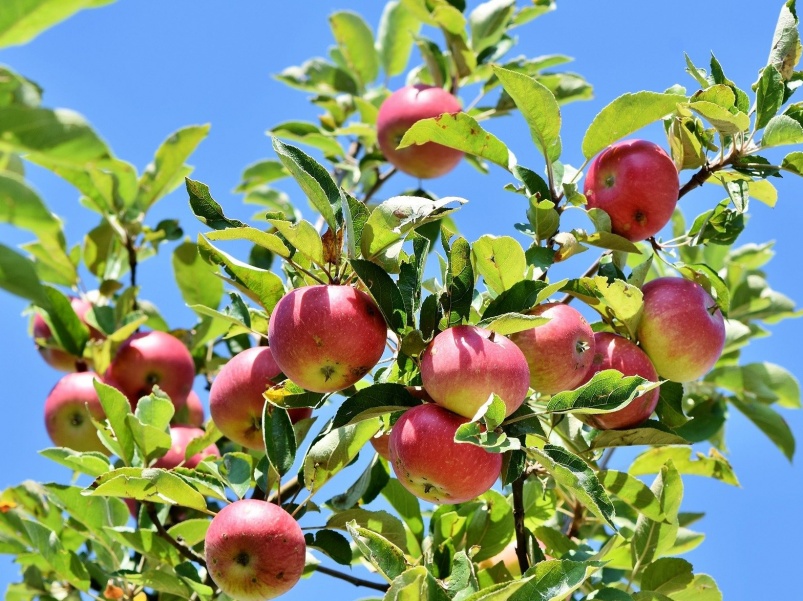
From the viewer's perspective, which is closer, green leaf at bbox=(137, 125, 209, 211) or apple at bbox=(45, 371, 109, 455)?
apple at bbox=(45, 371, 109, 455)

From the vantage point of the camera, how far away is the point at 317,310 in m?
1.76

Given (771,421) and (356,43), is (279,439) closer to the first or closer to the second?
(771,421)

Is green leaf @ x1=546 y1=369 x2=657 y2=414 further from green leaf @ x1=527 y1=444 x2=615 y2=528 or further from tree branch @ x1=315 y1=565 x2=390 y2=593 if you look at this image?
tree branch @ x1=315 y1=565 x2=390 y2=593

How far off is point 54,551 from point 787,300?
8.10 feet

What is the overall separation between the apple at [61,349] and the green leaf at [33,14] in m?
2.09

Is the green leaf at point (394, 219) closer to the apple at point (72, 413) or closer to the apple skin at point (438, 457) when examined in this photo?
the apple skin at point (438, 457)

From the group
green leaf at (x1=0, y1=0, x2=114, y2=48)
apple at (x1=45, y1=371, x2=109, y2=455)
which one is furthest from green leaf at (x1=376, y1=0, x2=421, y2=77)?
green leaf at (x1=0, y1=0, x2=114, y2=48)

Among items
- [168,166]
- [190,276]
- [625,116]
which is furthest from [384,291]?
[168,166]

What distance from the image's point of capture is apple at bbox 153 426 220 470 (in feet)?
8.59

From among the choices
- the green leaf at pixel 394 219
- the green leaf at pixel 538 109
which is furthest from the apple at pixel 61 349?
the green leaf at pixel 538 109

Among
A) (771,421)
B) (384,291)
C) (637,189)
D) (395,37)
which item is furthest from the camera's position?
(395,37)

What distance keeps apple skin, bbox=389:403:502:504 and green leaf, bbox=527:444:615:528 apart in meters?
0.11

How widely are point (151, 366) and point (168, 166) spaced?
707 millimetres

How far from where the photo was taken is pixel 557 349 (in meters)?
1.89
